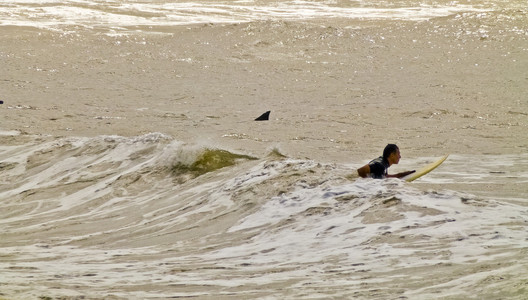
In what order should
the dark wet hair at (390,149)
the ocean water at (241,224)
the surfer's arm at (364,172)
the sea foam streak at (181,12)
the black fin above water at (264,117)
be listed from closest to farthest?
the ocean water at (241,224), the dark wet hair at (390,149), the surfer's arm at (364,172), the black fin above water at (264,117), the sea foam streak at (181,12)

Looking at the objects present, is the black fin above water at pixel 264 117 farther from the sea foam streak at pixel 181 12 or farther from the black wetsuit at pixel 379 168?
the sea foam streak at pixel 181 12

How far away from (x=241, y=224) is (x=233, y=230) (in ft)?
0.55

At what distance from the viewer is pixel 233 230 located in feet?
31.7

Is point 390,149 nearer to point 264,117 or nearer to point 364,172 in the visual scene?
point 364,172

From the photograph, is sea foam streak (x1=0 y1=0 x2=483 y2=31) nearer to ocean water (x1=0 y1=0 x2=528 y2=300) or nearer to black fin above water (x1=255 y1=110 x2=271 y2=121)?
black fin above water (x1=255 y1=110 x2=271 y2=121)

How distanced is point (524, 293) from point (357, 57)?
45.6 feet

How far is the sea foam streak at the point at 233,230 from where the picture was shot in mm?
7453

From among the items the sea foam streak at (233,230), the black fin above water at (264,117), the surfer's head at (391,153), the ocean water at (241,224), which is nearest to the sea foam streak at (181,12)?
the black fin above water at (264,117)

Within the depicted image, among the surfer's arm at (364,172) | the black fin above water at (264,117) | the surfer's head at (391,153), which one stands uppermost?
the surfer's head at (391,153)

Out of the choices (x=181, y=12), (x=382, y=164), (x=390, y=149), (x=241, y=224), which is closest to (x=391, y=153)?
(x=390, y=149)

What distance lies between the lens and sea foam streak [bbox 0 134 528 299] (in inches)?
293

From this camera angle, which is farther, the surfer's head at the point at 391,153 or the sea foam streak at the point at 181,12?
the sea foam streak at the point at 181,12

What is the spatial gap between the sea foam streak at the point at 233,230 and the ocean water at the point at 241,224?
0.07 feet

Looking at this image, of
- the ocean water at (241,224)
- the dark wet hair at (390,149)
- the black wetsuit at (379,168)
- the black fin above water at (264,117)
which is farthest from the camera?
the black fin above water at (264,117)
